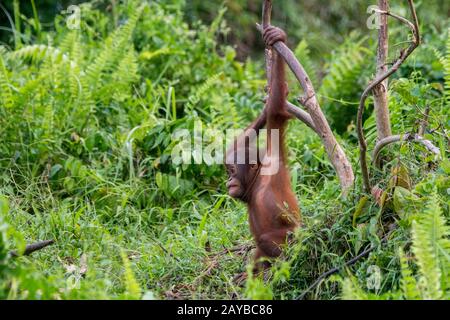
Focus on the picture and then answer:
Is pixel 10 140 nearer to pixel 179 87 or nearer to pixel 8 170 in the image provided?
pixel 8 170

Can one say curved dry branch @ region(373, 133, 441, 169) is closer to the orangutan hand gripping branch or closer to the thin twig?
the thin twig

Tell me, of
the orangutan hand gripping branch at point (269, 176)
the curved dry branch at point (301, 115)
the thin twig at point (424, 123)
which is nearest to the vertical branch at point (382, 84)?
the thin twig at point (424, 123)

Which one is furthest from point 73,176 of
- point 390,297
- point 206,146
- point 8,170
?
point 390,297

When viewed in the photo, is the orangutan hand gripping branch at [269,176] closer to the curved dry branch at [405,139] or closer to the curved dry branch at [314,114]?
the curved dry branch at [314,114]

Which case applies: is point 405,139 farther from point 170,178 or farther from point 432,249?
point 170,178

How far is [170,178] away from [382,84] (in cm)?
215

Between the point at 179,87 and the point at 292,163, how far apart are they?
6.27ft

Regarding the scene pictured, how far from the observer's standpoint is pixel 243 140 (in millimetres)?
5039

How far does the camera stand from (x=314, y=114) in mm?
4559

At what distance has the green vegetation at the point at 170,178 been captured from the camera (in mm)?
4125

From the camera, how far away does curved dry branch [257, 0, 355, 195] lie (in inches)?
173

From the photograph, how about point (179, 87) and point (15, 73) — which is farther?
point (179, 87)
